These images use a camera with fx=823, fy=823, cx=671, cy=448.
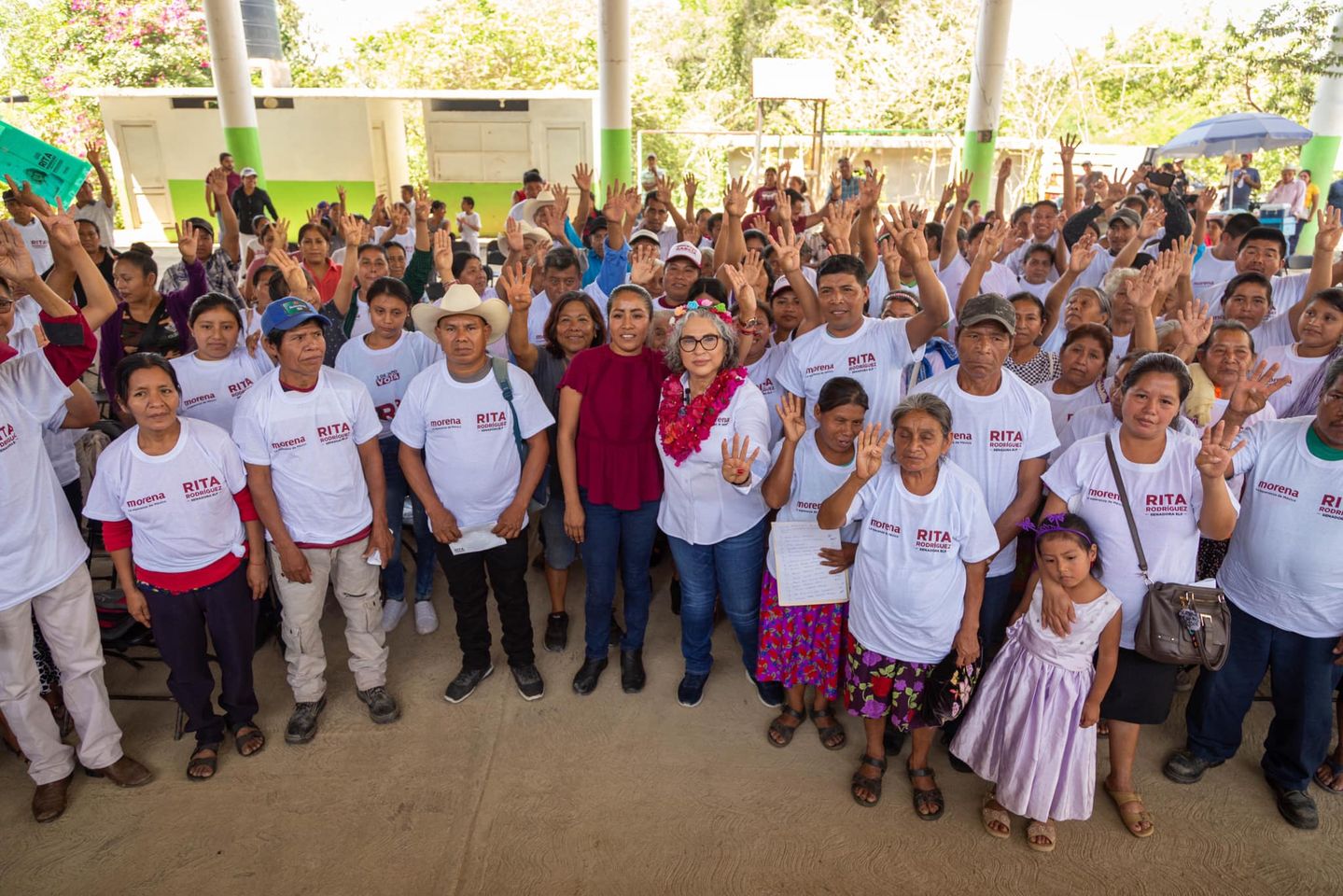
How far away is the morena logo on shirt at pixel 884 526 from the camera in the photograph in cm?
296

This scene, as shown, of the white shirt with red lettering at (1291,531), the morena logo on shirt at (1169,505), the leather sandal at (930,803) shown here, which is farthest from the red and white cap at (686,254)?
the leather sandal at (930,803)

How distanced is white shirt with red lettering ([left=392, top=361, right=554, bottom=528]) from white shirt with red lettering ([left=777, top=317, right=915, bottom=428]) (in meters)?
1.17

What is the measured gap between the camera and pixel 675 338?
130 inches

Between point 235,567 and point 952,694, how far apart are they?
2826 mm

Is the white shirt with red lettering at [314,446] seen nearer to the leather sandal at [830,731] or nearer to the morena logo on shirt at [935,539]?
the leather sandal at [830,731]

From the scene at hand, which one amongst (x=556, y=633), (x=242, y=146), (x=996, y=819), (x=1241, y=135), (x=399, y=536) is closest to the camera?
(x=996, y=819)

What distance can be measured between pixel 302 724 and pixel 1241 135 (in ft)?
46.2

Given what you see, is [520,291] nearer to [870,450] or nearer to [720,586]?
[720,586]

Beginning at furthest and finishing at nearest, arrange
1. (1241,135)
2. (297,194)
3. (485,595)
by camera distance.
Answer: (297,194), (1241,135), (485,595)

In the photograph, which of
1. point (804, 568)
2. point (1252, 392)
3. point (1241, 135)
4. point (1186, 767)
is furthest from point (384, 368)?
point (1241, 135)

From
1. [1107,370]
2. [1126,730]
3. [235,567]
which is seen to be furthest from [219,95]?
[1126,730]

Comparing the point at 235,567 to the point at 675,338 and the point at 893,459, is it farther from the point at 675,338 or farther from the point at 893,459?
the point at 893,459

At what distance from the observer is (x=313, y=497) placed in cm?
336

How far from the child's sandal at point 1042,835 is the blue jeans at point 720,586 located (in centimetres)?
127
